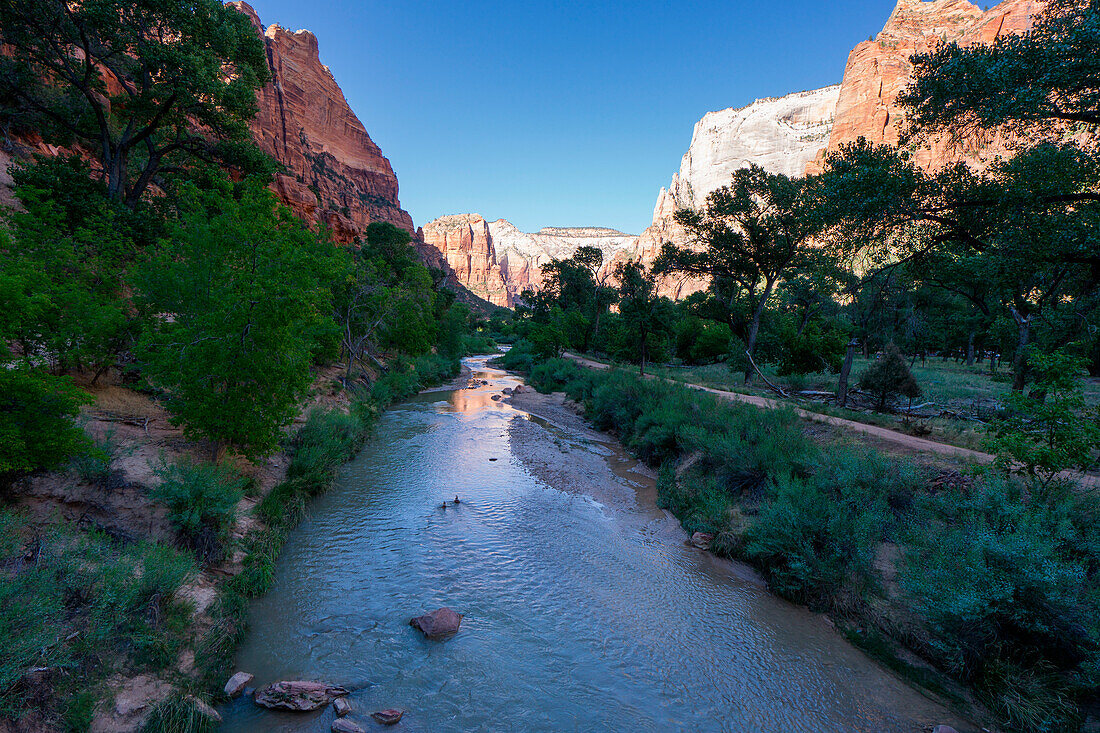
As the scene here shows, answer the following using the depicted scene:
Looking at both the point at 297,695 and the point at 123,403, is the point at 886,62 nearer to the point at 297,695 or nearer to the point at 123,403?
the point at 123,403

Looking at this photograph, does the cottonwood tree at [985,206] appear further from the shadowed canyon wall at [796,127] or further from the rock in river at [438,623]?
the shadowed canyon wall at [796,127]

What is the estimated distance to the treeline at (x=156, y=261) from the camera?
623 centimetres

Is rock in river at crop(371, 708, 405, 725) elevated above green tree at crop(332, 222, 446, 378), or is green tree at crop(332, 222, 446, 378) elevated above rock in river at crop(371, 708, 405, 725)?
green tree at crop(332, 222, 446, 378)

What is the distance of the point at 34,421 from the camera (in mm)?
5344

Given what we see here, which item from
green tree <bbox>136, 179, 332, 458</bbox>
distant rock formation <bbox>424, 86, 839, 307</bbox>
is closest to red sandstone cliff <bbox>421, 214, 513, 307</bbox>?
distant rock formation <bbox>424, 86, 839, 307</bbox>

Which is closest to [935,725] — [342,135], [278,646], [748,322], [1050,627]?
[1050,627]

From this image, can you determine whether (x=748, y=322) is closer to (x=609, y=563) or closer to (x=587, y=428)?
(x=587, y=428)

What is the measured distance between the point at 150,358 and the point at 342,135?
348 feet

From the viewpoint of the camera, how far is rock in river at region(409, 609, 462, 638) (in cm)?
605

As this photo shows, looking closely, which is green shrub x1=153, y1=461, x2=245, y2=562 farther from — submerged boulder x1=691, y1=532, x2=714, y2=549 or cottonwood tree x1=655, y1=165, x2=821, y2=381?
cottonwood tree x1=655, y1=165, x2=821, y2=381

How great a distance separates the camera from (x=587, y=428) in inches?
802

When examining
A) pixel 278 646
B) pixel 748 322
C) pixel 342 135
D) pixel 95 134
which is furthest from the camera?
pixel 342 135

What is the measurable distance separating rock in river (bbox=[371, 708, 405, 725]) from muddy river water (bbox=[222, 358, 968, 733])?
0.10 m

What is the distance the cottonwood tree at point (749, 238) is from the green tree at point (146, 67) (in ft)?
73.3
